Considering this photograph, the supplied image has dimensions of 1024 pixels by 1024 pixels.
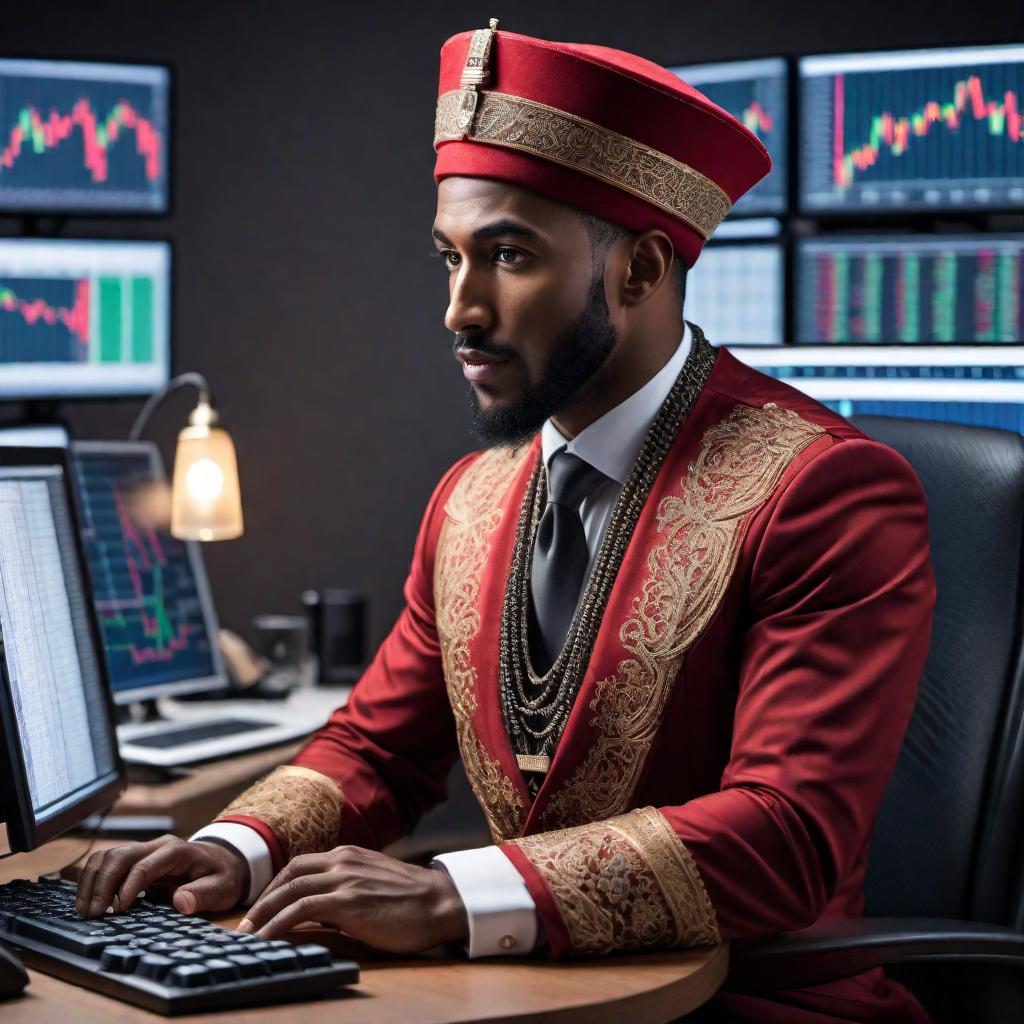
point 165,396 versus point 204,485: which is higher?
point 165,396

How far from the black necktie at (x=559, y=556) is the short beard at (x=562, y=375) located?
8 cm

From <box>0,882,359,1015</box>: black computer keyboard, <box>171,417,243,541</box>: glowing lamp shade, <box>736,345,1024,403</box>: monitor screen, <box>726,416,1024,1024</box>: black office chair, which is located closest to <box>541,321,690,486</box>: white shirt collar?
<box>726,416,1024,1024</box>: black office chair

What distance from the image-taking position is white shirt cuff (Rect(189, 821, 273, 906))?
52.9 inches

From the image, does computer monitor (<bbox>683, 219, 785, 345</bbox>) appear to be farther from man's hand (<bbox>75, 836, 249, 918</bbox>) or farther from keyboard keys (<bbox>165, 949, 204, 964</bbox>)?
keyboard keys (<bbox>165, 949, 204, 964</bbox>)

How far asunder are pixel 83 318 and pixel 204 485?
1.65 feet

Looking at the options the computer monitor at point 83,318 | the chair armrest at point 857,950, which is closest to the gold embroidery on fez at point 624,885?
the chair armrest at point 857,950

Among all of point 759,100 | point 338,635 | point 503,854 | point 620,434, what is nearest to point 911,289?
point 759,100

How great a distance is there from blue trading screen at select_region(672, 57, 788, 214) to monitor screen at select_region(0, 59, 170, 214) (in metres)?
1.08

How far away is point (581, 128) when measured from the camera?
1459 mm

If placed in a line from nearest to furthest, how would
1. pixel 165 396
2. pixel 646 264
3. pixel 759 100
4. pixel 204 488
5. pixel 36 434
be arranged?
pixel 646 264 < pixel 36 434 < pixel 204 488 < pixel 759 100 < pixel 165 396

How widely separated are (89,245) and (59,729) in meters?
1.78

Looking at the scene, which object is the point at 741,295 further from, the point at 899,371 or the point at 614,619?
the point at 614,619

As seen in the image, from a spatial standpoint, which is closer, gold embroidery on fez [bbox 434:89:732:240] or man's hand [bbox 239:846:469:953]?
man's hand [bbox 239:846:469:953]

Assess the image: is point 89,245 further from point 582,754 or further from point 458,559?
point 582,754
